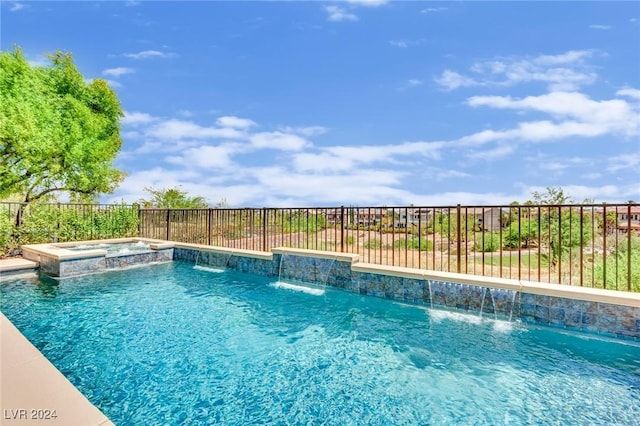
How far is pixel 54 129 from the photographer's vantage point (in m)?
14.3

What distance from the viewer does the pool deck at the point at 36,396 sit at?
5.49 ft

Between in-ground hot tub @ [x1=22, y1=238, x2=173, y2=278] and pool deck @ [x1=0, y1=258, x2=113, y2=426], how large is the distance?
4950mm

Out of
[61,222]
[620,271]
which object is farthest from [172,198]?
[620,271]

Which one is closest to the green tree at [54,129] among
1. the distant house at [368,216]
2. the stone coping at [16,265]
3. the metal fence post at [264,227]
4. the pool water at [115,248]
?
the pool water at [115,248]

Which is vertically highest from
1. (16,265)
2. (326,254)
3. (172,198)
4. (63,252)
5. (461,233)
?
(172,198)

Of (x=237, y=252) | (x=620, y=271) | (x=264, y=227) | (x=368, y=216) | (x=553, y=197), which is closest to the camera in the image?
(x=620, y=271)

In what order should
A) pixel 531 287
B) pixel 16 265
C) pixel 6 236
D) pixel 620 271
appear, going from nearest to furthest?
pixel 531 287 → pixel 620 271 → pixel 16 265 → pixel 6 236

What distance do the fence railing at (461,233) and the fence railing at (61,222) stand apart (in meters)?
0.89

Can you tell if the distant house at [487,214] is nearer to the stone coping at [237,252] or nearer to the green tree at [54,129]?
the stone coping at [237,252]

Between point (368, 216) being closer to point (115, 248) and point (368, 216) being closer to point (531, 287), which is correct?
point (531, 287)

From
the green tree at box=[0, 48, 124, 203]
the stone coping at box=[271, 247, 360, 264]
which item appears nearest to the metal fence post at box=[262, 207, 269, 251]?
the stone coping at box=[271, 247, 360, 264]

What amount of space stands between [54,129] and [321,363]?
55.1 ft

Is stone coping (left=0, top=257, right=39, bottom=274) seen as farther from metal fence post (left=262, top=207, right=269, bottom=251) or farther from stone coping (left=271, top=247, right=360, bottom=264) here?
stone coping (left=271, top=247, right=360, bottom=264)

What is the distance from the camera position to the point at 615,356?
326 cm
